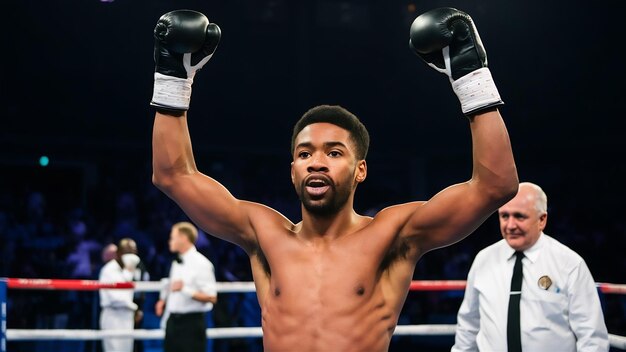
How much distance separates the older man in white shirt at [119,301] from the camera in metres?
4.98

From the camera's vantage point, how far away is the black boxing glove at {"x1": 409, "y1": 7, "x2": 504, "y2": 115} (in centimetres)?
146

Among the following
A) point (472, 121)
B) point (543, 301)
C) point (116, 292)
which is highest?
point (472, 121)

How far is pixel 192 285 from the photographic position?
175 inches

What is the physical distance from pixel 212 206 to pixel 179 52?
0.36 m

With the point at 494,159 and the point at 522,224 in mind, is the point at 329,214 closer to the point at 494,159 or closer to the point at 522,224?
the point at 494,159

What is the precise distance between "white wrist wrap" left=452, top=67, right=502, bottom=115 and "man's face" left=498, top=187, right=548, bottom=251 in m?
1.19

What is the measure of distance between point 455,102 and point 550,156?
146cm

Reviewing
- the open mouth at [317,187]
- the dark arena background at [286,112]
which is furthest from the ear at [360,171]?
the dark arena background at [286,112]

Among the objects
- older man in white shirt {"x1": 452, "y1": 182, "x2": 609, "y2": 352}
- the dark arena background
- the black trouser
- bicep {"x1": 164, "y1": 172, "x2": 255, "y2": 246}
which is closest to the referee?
the black trouser

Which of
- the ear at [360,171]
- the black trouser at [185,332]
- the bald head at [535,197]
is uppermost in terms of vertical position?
the ear at [360,171]

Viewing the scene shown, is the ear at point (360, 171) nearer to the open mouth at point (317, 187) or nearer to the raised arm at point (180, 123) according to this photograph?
the open mouth at point (317, 187)

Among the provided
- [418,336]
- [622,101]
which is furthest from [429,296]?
[622,101]

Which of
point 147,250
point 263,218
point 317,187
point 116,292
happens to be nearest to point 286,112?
point 147,250

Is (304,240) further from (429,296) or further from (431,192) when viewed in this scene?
(431,192)
